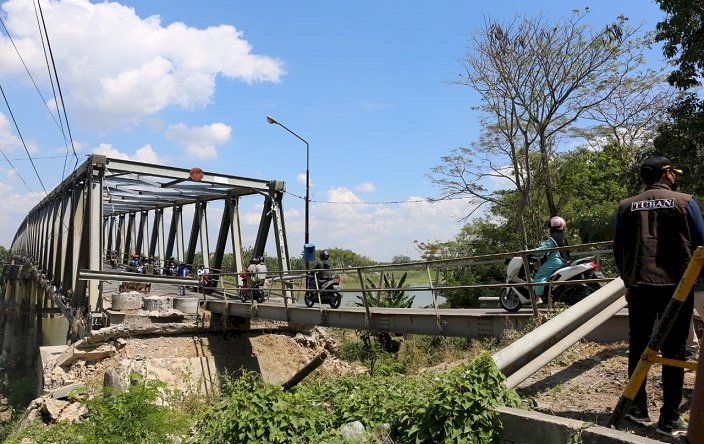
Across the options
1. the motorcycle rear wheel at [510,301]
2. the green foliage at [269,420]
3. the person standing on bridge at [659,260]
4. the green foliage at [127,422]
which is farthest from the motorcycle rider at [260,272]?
the person standing on bridge at [659,260]

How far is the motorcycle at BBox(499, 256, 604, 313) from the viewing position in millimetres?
7160

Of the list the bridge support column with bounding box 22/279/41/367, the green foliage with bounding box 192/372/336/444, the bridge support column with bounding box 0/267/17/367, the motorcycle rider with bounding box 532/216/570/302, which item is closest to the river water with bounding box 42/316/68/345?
the bridge support column with bounding box 22/279/41/367

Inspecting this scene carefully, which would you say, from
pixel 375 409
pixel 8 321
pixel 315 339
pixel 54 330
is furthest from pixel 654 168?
pixel 8 321

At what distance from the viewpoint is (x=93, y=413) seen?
6660 millimetres

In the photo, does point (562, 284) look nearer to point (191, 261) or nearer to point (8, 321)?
point (191, 261)

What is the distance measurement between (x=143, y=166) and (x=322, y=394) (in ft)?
48.4

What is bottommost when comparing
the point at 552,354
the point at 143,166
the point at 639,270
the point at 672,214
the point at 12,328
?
the point at 12,328

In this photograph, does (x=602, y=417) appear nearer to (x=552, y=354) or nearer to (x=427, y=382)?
(x=552, y=354)

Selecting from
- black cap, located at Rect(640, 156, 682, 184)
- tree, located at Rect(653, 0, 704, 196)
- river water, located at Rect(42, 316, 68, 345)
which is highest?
tree, located at Rect(653, 0, 704, 196)

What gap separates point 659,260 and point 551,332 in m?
1.18

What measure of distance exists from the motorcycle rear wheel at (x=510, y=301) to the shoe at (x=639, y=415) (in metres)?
4.33

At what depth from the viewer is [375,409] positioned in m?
4.61

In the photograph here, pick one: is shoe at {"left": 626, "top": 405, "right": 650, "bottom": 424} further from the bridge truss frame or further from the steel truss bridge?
the bridge truss frame

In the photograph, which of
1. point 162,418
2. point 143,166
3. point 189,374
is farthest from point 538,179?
point 162,418
